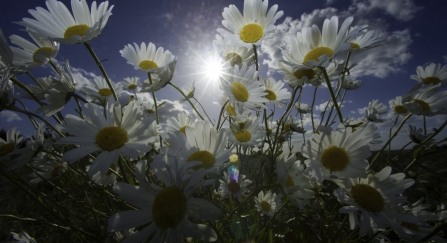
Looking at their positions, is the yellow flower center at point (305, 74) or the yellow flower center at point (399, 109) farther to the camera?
the yellow flower center at point (399, 109)

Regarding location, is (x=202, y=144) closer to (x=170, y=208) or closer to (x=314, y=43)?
(x=170, y=208)

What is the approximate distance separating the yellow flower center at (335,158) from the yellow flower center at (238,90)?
0.49 meters

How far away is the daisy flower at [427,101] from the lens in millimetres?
1198

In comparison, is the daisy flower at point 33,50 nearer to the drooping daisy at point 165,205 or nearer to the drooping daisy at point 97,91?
the drooping daisy at point 97,91

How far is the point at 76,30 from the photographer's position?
1053mm

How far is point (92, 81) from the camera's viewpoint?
1.85 meters

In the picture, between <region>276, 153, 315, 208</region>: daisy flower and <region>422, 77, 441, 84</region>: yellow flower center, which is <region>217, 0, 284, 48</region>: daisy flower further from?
<region>422, 77, 441, 84</region>: yellow flower center

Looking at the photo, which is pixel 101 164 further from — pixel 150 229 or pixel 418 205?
pixel 418 205

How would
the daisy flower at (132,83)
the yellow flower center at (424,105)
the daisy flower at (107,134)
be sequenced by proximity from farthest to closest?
the daisy flower at (132,83)
the yellow flower center at (424,105)
the daisy flower at (107,134)

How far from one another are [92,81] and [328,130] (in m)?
1.80

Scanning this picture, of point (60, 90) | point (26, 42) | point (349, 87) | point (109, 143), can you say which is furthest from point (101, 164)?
point (349, 87)

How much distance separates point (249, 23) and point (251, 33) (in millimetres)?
118

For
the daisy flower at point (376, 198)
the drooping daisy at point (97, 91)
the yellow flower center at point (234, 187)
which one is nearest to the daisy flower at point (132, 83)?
the drooping daisy at point (97, 91)

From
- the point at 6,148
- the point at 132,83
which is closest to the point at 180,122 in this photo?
the point at 6,148
